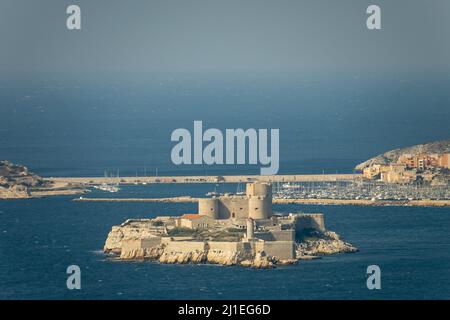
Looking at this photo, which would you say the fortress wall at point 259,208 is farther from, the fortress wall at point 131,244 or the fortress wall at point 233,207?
the fortress wall at point 131,244

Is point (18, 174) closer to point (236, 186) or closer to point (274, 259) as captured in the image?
point (236, 186)

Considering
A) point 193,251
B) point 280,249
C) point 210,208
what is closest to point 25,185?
point 210,208

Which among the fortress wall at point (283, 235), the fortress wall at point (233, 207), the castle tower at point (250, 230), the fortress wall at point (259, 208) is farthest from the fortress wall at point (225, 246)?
the fortress wall at point (233, 207)

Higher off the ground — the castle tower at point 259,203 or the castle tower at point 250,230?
the castle tower at point 259,203

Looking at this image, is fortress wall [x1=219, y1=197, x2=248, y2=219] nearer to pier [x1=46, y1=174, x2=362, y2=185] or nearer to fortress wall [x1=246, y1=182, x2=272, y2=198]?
fortress wall [x1=246, y1=182, x2=272, y2=198]

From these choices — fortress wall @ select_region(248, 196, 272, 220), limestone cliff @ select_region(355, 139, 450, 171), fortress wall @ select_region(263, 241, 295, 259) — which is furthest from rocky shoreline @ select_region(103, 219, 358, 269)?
limestone cliff @ select_region(355, 139, 450, 171)
